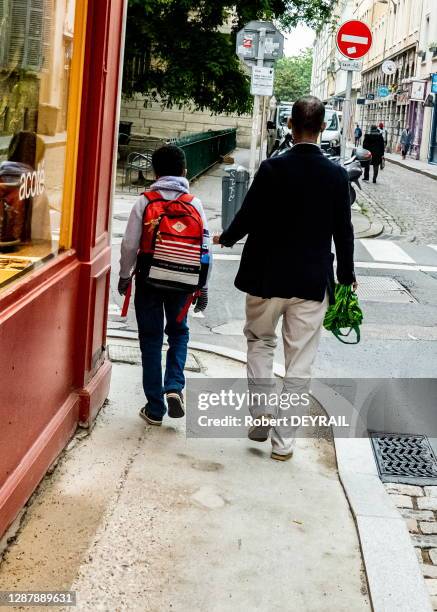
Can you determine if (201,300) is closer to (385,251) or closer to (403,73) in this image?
(385,251)

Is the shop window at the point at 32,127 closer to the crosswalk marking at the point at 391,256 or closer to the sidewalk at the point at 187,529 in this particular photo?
the sidewalk at the point at 187,529

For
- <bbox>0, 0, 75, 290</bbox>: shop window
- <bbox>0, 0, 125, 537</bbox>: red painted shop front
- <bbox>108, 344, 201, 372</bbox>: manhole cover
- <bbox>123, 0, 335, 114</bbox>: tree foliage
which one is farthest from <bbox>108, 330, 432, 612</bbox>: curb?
<bbox>123, 0, 335, 114</bbox>: tree foliage

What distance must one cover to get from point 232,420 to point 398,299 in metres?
4.90

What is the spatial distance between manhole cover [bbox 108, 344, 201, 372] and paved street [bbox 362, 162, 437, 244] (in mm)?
9232

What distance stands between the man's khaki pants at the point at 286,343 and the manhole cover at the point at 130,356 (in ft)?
5.28

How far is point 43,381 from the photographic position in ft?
14.6

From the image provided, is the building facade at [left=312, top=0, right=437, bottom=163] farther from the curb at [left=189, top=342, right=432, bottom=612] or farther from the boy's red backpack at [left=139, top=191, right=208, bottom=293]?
the curb at [left=189, top=342, right=432, bottom=612]

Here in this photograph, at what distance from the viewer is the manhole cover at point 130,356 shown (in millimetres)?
6945

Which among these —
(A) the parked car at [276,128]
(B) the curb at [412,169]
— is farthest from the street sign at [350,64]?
(B) the curb at [412,169]

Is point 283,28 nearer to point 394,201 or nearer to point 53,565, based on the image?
point 394,201

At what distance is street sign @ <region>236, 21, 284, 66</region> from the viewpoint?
1536cm

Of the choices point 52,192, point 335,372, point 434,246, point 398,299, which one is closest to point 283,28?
point 434,246

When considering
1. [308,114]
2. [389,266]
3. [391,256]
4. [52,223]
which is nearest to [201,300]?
[52,223]

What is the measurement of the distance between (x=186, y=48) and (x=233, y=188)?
1172 cm
